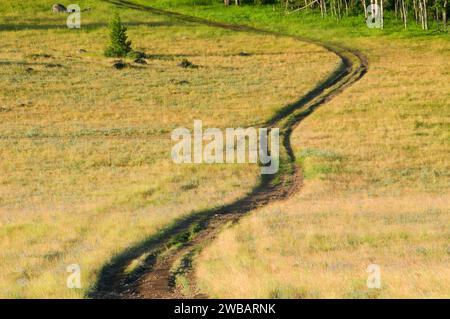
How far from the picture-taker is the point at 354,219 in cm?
2480

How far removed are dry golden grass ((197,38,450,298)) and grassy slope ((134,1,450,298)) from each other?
35 mm

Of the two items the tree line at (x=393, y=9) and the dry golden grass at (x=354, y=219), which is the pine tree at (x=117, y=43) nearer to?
the tree line at (x=393, y=9)

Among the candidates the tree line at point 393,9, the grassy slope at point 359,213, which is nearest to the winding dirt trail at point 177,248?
the grassy slope at point 359,213

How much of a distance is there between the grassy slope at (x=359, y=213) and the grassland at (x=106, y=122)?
10.0 ft

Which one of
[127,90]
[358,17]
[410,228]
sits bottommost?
[410,228]

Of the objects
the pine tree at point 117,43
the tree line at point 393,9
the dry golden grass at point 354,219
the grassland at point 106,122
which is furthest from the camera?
the tree line at point 393,9

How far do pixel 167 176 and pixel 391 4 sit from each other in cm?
7725

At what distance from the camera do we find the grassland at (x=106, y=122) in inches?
906

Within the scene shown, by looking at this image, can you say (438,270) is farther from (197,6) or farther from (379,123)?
(197,6)

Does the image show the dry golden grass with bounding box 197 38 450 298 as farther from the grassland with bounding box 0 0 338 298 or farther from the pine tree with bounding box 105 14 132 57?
the pine tree with bounding box 105 14 132 57

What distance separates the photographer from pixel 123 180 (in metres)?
34.2

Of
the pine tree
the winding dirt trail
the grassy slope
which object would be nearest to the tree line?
the pine tree

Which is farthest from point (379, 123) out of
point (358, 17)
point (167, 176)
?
point (358, 17)

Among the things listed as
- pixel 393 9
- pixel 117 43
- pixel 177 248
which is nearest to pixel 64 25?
pixel 117 43
